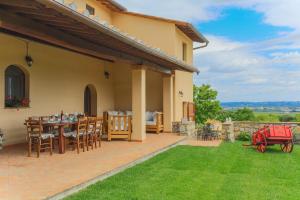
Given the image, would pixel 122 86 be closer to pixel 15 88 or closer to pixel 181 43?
pixel 181 43

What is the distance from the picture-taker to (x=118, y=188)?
21.0 feet

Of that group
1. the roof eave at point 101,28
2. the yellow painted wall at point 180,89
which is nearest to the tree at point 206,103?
the yellow painted wall at point 180,89

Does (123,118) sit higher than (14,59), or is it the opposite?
(14,59)

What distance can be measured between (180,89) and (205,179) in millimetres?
11030

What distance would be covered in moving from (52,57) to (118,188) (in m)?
7.40

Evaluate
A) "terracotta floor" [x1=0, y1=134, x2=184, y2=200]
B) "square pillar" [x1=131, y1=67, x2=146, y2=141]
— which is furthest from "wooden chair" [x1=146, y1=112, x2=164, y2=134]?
Result: "terracotta floor" [x1=0, y1=134, x2=184, y2=200]

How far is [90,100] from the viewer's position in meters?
15.9

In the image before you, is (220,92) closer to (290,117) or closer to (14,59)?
(290,117)

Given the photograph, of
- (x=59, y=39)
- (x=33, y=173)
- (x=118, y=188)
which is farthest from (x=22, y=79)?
(x=118, y=188)

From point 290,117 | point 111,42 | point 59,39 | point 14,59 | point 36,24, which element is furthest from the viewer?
point 290,117

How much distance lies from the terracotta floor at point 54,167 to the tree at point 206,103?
15509 mm

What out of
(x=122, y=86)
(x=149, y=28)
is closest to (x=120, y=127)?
(x=122, y=86)

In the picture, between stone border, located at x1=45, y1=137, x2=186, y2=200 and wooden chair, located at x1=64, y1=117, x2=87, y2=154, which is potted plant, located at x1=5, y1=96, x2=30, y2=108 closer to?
wooden chair, located at x1=64, y1=117, x2=87, y2=154

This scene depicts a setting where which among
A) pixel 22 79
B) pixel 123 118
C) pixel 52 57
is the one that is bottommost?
pixel 123 118
